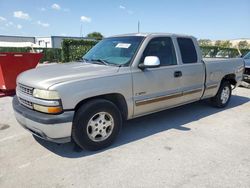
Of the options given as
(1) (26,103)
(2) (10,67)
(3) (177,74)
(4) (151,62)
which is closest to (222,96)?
(3) (177,74)

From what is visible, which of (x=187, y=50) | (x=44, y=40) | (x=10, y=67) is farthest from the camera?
(x=44, y=40)

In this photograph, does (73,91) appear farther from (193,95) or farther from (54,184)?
(193,95)

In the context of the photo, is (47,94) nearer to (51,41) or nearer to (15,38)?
(51,41)

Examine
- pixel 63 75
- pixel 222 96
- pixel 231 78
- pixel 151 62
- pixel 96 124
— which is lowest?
pixel 222 96

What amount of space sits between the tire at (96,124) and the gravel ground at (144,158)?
172 millimetres

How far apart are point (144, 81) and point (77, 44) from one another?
13.4 metres

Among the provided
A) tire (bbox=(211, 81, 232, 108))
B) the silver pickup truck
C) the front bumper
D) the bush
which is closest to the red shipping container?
the silver pickup truck

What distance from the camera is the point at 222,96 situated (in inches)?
248

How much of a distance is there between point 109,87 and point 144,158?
3.88ft

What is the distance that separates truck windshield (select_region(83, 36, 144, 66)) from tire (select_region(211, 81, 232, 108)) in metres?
2.94

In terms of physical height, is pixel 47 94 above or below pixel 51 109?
above

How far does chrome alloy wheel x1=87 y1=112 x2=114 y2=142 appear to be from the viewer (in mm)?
3699

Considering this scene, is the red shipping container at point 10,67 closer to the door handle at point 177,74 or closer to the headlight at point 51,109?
the headlight at point 51,109

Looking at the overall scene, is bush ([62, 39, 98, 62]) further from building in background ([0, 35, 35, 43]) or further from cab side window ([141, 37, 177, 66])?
building in background ([0, 35, 35, 43])
